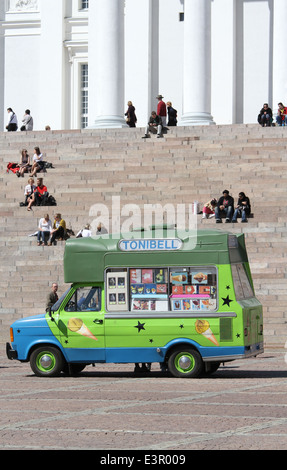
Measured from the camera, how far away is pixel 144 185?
38.0m

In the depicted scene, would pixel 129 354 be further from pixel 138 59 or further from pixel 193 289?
pixel 138 59

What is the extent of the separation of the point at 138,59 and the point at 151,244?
109ft

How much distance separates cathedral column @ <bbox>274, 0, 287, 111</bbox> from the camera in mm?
48750

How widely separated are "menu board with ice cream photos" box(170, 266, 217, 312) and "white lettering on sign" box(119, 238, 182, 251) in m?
0.46

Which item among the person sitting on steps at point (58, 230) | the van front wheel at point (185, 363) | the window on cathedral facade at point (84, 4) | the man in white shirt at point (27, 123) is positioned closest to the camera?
the van front wheel at point (185, 363)

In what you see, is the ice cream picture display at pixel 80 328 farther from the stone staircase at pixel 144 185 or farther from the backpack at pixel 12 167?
the backpack at pixel 12 167

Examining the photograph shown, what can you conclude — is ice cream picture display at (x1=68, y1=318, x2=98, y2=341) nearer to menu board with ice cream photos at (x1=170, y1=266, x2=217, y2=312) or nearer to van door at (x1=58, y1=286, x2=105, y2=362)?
van door at (x1=58, y1=286, x2=105, y2=362)

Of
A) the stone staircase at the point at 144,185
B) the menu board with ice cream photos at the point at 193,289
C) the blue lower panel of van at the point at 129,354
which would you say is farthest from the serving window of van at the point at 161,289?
the stone staircase at the point at 144,185

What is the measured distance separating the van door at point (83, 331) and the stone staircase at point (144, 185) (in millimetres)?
7498

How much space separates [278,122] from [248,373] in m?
22.6

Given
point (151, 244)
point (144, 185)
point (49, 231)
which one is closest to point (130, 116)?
point (144, 185)

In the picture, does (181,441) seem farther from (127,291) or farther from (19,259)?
(19,259)

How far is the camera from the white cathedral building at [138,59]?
46375mm
